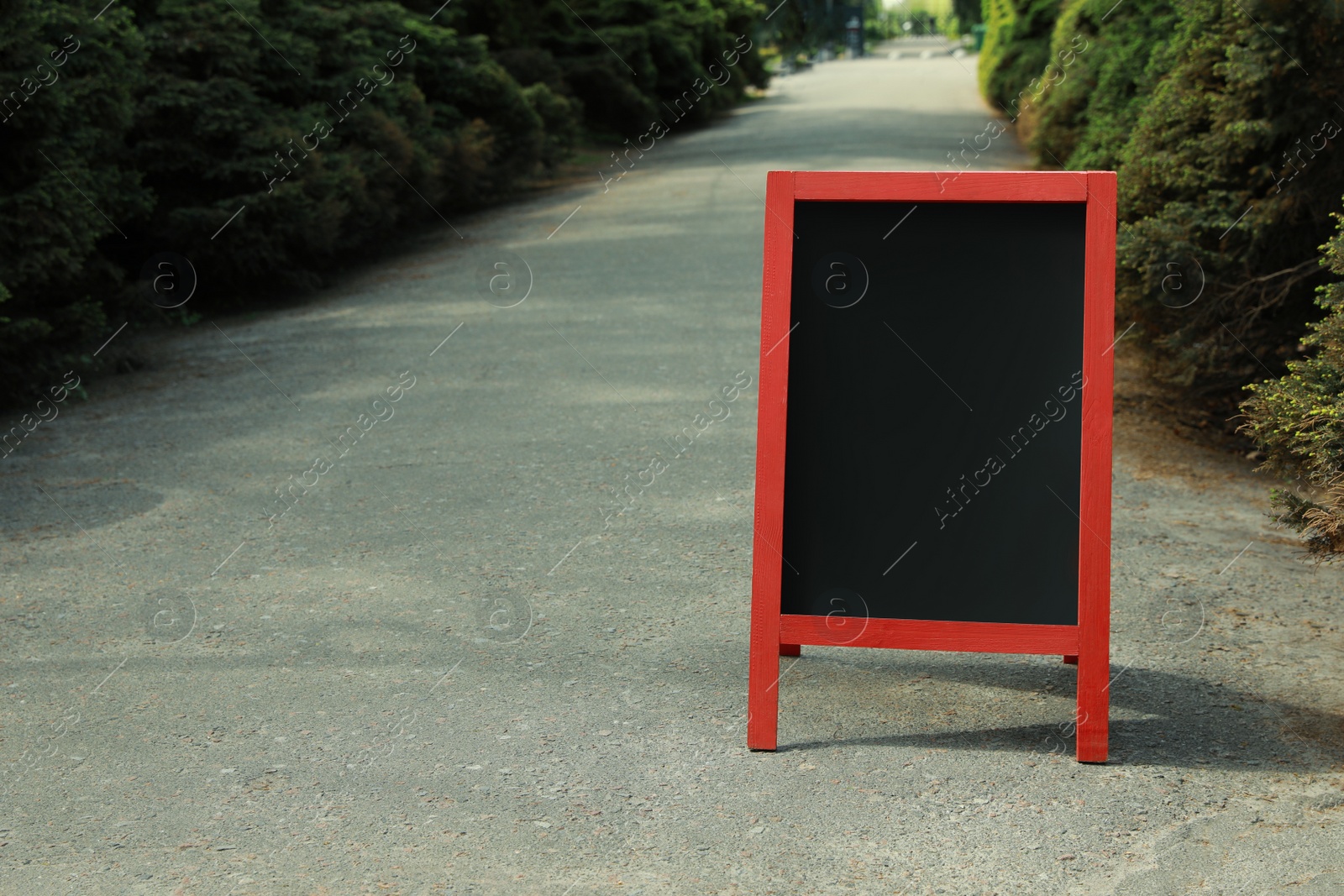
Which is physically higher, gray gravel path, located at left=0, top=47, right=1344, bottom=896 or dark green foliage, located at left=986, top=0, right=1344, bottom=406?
dark green foliage, located at left=986, top=0, right=1344, bottom=406

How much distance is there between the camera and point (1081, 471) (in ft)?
11.5

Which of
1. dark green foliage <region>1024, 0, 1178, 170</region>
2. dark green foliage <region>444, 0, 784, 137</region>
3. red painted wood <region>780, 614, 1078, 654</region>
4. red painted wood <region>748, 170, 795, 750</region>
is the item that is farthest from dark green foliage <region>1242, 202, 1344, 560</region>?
dark green foliage <region>444, 0, 784, 137</region>

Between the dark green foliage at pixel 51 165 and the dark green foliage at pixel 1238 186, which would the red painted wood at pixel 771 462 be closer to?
the dark green foliage at pixel 1238 186

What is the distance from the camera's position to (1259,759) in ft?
11.7

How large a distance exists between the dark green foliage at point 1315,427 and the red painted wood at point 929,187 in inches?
38.7

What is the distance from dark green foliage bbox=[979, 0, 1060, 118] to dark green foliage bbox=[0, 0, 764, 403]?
7212mm

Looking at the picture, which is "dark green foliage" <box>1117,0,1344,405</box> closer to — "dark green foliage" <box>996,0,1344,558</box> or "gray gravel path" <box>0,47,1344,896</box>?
"dark green foliage" <box>996,0,1344,558</box>

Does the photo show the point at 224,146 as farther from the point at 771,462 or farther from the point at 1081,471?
the point at 1081,471

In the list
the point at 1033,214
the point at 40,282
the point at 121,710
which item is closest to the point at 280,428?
the point at 40,282

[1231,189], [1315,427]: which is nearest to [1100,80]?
[1231,189]

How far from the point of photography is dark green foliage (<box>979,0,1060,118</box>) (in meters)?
18.6

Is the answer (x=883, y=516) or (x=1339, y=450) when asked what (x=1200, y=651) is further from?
(x=883, y=516)

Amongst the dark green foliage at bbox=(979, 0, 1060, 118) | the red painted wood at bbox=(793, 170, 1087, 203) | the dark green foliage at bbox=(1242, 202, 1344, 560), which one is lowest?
the dark green foliage at bbox=(1242, 202, 1344, 560)

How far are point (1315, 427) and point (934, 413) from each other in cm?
116
